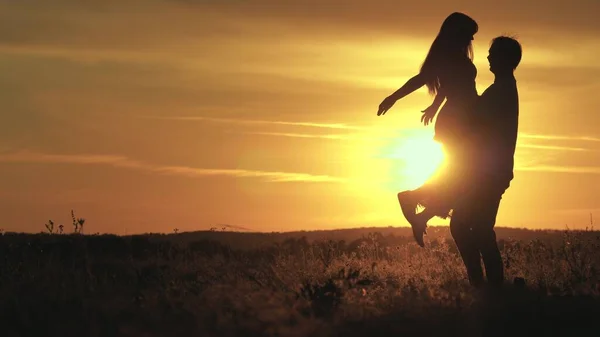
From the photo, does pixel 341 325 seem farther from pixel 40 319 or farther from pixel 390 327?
pixel 40 319

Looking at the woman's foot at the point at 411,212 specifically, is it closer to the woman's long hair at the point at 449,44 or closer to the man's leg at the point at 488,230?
the man's leg at the point at 488,230

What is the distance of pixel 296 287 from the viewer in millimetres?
9875

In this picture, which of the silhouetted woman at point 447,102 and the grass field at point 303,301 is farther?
the silhouetted woman at point 447,102

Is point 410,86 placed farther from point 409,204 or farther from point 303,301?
point 303,301

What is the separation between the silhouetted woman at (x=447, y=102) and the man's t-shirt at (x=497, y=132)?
20 cm

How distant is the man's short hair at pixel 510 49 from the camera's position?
10.4 m

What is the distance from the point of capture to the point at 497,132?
10195 mm

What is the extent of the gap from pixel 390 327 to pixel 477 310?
108 cm

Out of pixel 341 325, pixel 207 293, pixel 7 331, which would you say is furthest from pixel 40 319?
pixel 341 325

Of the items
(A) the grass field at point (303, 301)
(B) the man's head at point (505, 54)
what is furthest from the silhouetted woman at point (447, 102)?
(A) the grass field at point (303, 301)

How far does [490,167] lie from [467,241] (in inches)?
34.9

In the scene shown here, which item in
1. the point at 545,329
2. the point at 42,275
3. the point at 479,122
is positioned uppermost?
the point at 479,122

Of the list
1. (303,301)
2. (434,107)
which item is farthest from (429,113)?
(303,301)

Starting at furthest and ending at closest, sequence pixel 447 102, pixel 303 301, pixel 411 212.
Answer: pixel 411 212 < pixel 447 102 < pixel 303 301
